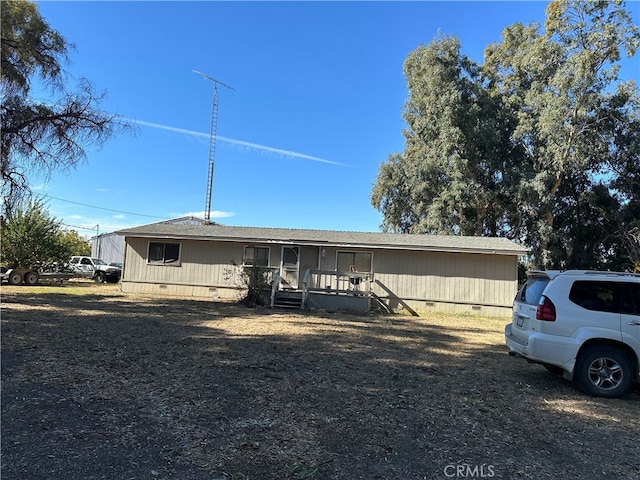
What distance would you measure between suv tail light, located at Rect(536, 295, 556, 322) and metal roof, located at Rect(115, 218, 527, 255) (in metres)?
10.0

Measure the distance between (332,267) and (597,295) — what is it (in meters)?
11.5

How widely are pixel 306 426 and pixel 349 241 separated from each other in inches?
497

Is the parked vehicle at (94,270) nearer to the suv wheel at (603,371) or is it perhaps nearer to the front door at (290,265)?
the front door at (290,265)

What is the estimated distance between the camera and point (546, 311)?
553cm

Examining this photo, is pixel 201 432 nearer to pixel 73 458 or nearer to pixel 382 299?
pixel 73 458

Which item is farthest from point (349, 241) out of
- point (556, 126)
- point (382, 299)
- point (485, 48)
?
point (485, 48)

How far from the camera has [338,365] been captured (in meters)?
6.48

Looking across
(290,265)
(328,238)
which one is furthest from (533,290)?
(290,265)

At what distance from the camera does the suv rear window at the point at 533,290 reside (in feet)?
19.1

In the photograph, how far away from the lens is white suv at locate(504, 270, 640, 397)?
5.42 metres

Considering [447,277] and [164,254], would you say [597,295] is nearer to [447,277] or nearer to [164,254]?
[447,277]

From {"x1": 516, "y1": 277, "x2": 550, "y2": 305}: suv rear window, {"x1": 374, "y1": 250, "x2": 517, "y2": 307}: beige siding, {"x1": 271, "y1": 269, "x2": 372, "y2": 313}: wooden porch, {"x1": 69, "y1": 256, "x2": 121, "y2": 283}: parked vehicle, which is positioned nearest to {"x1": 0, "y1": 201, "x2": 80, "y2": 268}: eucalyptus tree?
{"x1": 69, "y1": 256, "x2": 121, "y2": 283}: parked vehicle

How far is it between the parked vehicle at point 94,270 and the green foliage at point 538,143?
1728 cm

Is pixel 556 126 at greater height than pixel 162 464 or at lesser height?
greater
